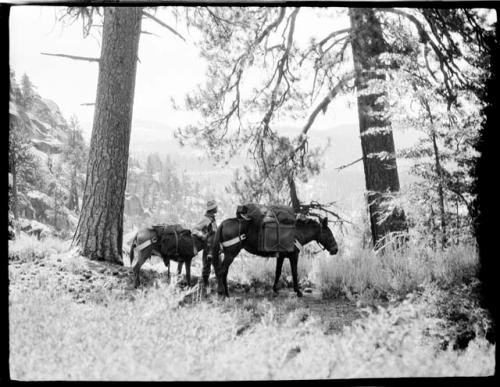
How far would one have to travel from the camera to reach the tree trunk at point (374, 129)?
14.3ft

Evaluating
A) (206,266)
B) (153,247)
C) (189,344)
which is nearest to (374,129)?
(206,266)

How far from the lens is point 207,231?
4.39 meters

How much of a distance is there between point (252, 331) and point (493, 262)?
190 cm

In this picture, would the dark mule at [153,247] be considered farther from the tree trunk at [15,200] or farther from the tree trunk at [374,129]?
the tree trunk at [374,129]

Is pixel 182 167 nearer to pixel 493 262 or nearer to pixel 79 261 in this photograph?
pixel 79 261

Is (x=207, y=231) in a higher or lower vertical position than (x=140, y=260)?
higher

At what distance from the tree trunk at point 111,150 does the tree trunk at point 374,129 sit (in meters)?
2.32

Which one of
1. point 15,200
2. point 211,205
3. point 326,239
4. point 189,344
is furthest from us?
point 326,239

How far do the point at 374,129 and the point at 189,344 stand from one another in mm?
3007

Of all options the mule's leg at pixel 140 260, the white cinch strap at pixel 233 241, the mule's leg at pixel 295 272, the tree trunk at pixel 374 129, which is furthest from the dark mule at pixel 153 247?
the tree trunk at pixel 374 129

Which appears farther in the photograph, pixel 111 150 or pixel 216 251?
pixel 111 150

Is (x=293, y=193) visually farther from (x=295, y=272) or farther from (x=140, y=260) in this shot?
(x=140, y=260)

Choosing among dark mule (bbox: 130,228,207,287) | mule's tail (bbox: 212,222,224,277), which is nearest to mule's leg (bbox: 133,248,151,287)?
dark mule (bbox: 130,228,207,287)

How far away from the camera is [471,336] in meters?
3.28
